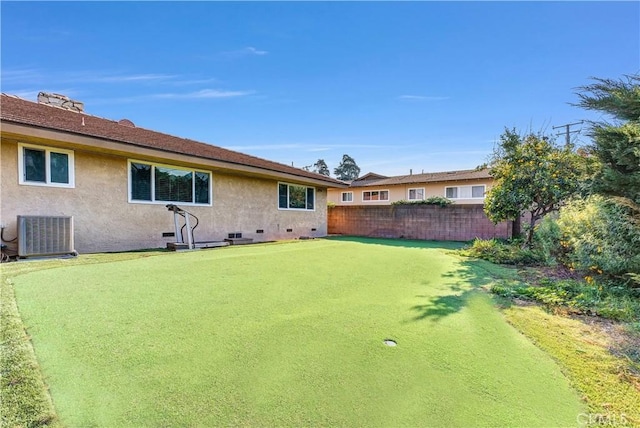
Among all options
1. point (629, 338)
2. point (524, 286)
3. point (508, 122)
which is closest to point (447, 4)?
point (508, 122)

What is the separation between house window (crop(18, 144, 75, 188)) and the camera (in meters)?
7.25

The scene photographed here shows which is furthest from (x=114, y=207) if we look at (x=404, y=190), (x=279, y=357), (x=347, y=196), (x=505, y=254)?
(x=347, y=196)

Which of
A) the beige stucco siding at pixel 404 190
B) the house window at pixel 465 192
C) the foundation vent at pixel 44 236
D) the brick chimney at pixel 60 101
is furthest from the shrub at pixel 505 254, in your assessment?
the brick chimney at pixel 60 101

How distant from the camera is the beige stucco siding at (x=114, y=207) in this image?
7.12 metres

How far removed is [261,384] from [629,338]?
388 cm

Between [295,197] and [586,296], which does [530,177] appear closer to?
[586,296]

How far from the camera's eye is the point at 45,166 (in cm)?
761

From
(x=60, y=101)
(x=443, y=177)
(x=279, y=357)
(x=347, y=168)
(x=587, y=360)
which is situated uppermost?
(x=347, y=168)

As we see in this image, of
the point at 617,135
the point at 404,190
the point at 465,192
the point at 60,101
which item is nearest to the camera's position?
the point at 617,135

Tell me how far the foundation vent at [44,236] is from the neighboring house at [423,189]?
1241 cm

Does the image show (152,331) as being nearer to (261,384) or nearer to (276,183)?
(261,384)

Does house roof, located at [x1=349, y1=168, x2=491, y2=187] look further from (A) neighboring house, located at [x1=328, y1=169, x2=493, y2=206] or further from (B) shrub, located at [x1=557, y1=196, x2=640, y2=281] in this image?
(B) shrub, located at [x1=557, y1=196, x2=640, y2=281]

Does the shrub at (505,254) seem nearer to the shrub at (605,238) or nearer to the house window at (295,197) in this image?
the shrub at (605,238)

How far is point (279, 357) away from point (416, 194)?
70.1 ft
